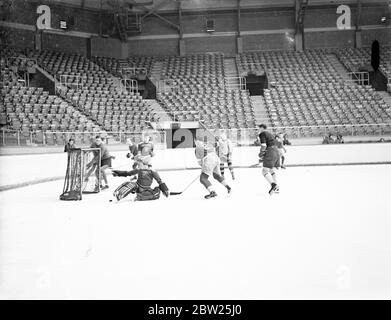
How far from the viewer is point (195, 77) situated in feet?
88.0

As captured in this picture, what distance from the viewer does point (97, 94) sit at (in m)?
23.5

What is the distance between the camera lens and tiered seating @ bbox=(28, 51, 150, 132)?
20.6m

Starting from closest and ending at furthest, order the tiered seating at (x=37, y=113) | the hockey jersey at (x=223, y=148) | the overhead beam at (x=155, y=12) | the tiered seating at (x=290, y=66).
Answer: the hockey jersey at (x=223, y=148) < the tiered seating at (x=37, y=113) < the tiered seating at (x=290, y=66) < the overhead beam at (x=155, y=12)

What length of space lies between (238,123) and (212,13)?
12.5m

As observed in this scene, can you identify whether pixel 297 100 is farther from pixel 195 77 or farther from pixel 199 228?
pixel 199 228

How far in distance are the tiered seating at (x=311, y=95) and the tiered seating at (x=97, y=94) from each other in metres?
6.34

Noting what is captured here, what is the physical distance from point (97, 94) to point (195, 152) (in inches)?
574

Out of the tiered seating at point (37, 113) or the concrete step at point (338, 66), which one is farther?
the concrete step at point (338, 66)

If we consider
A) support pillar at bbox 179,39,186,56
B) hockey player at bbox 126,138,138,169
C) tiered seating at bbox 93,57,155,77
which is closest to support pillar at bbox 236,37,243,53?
support pillar at bbox 179,39,186,56

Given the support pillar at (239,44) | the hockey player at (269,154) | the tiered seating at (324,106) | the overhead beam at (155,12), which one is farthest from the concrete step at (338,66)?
the hockey player at (269,154)

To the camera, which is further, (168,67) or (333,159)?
(168,67)

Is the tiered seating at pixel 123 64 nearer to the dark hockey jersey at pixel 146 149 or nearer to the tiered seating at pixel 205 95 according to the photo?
the tiered seating at pixel 205 95

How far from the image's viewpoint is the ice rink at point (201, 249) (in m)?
3.29

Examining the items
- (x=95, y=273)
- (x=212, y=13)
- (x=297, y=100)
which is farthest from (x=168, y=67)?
(x=95, y=273)
